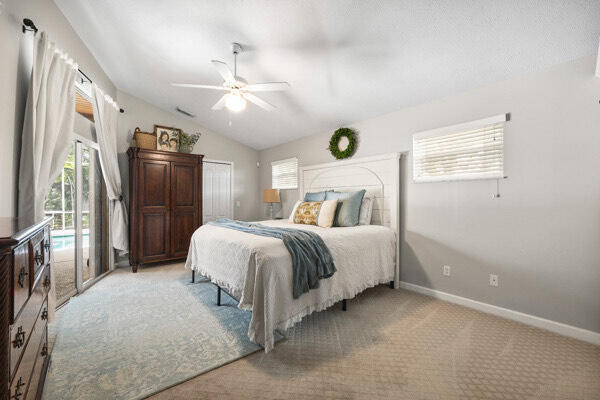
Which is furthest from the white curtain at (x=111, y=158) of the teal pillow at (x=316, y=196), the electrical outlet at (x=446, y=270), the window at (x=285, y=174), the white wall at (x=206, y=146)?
the electrical outlet at (x=446, y=270)

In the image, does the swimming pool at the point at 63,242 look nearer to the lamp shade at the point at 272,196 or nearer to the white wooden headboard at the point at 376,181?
the lamp shade at the point at 272,196

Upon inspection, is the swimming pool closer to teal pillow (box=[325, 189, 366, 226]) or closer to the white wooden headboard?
teal pillow (box=[325, 189, 366, 226])

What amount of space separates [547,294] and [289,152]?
422 centimetres

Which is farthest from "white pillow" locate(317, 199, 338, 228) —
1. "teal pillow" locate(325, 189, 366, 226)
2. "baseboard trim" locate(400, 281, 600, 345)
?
"baseboard trim" locate(400, 281, 600, 345)

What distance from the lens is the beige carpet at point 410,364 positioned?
1.55 metres

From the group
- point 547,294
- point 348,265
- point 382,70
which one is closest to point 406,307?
point 348,265

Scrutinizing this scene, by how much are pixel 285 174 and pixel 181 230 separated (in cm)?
224

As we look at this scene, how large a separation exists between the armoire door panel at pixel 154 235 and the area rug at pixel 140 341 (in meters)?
0.91

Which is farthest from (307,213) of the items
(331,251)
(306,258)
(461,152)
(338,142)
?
(461,152)

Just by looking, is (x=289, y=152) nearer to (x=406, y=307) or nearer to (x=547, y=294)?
(x=406, y=307)

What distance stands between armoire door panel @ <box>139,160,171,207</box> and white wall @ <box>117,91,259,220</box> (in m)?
0.64

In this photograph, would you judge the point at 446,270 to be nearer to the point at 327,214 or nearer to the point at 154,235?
the point at 327,214

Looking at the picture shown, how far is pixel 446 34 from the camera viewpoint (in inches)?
83.4

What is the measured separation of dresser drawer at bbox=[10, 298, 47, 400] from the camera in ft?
3.04
